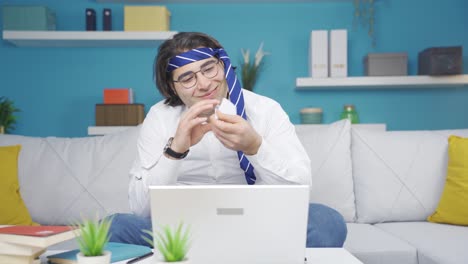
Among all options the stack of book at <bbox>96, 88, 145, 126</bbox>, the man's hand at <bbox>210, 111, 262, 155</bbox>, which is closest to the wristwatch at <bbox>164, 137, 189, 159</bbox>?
the man's hand at <bbox>210, 111, 262, 155</bbox>

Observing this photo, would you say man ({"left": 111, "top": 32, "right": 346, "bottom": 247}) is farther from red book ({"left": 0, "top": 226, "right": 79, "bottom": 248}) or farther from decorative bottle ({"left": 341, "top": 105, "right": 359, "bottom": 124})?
decorative bottle ({"left": 341, "top": 105, "right": 359, "bottom": 124})

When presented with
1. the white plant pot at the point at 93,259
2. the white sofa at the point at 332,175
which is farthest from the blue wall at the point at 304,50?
the white plant pot at the point at 93,259

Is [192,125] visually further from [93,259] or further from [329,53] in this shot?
[329,53]

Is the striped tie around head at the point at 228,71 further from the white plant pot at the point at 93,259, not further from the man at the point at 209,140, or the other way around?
the white plant pot at the point at 93,259

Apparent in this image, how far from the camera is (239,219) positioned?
3.28 feet

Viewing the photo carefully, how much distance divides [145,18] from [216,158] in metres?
1.72

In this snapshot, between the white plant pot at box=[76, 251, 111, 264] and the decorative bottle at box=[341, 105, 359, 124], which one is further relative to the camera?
the decorative bottle at box=[341, 105, 359, 124]

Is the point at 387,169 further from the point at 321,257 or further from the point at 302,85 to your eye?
the point at 321,257

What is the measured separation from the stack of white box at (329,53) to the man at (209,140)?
1.47 m

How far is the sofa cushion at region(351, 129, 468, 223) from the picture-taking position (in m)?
2.37

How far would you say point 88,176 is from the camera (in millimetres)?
2379

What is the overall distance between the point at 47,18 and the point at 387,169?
2.37m

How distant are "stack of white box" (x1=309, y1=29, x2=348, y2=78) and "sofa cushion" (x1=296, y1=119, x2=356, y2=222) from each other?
0.85 m

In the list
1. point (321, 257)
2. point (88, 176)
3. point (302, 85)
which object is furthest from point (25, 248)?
point (302, 85)
